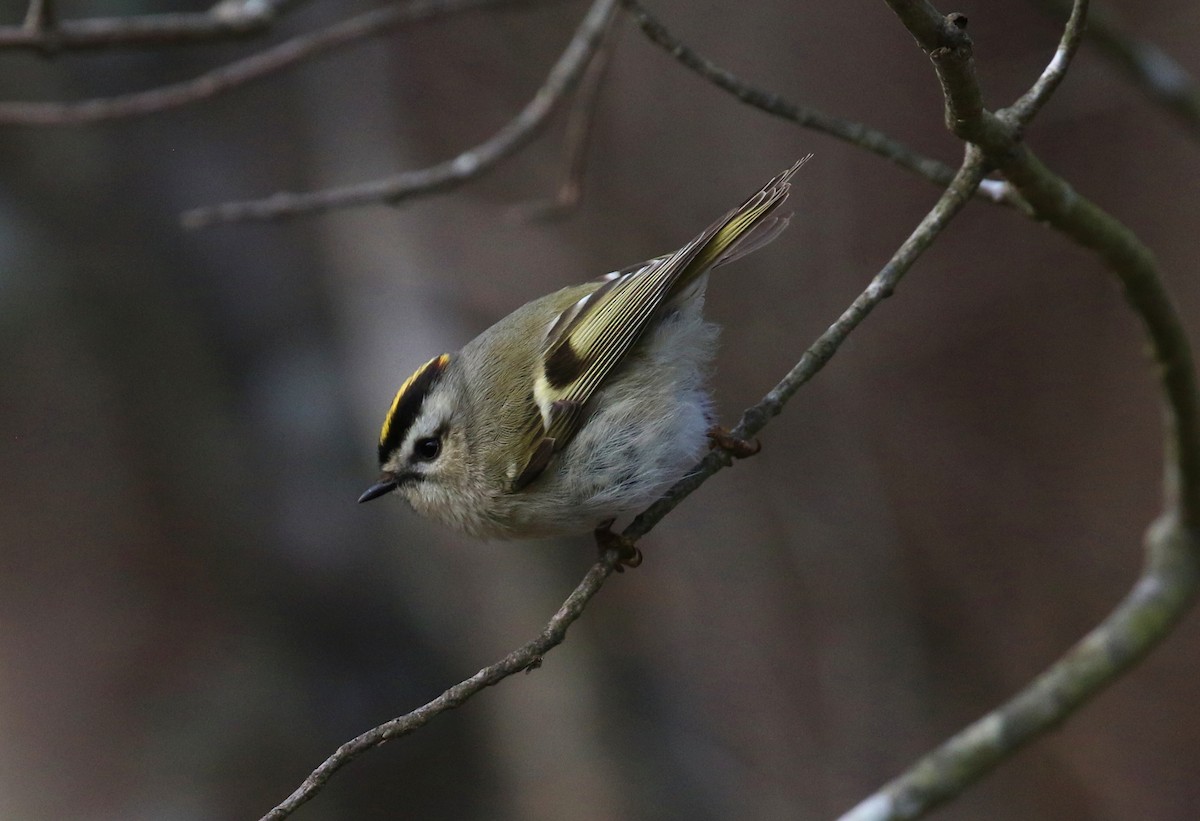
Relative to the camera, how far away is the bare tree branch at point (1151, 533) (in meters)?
1.46

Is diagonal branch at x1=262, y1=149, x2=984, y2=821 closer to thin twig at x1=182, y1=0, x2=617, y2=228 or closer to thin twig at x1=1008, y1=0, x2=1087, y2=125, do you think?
thin twig at x1=1008, y1=0, x2=1087, y2=125

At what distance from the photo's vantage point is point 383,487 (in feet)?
7.50

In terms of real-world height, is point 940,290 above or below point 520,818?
above

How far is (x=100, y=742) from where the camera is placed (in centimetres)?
293

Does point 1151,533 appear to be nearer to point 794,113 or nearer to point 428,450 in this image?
point 794,113

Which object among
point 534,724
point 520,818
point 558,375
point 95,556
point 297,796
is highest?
point 558,375

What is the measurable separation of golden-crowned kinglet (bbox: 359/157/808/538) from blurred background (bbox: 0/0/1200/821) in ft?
4.13

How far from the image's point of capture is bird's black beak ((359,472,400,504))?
228cm

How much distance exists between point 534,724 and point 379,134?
7.55 ft

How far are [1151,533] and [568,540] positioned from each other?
1.97 metres

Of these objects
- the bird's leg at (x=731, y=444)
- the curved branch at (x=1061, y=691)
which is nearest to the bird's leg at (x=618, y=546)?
the bird's leg at (x=731, y=444)

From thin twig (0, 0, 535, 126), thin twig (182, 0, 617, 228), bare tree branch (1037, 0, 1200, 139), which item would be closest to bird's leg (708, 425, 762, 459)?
thin twig (182, 0, 617, 228)

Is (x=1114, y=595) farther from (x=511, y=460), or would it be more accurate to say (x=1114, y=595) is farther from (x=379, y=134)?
(x=379, y=134)

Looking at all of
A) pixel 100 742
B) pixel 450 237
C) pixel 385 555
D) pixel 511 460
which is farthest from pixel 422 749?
pixel 450 237
